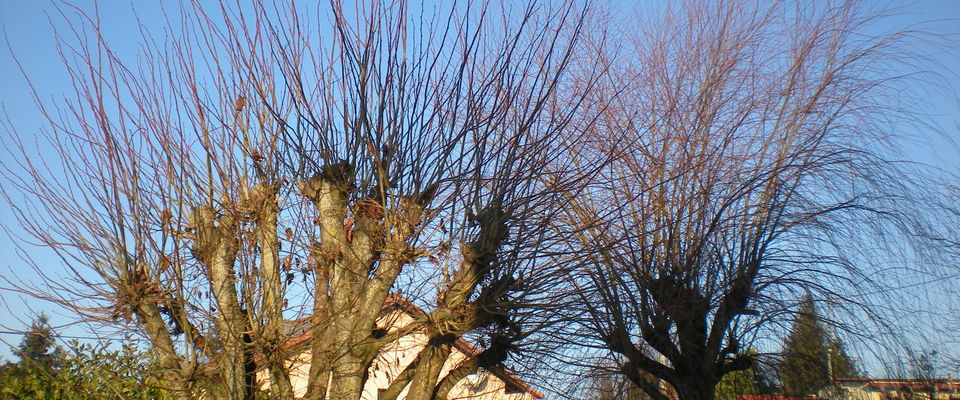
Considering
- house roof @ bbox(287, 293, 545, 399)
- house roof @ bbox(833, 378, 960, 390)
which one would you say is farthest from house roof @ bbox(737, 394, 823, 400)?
house roof @ bbox(287, 293, 545, 399)

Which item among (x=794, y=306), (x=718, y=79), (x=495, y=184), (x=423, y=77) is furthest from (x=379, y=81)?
(x=794, y=306)

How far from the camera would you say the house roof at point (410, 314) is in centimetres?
573

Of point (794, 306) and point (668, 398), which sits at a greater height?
point (794, 306)

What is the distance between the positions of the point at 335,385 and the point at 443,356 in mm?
993

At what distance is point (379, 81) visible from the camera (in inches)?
231

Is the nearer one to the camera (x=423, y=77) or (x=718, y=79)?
(x=423, y=77)

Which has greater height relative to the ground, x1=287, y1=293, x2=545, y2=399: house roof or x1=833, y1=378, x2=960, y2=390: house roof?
x1=287, y1=293, x2=545, y2=399: house roof

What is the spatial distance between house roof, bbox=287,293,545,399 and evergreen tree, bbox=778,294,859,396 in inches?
99.4

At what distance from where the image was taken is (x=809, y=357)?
26.3ft

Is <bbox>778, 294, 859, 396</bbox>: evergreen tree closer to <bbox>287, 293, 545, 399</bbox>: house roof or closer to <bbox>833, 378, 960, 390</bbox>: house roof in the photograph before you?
<bbox>833, 378, 960, 390</bbox>: house roof

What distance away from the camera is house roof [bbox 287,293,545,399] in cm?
573

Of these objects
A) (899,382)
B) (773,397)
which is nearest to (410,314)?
(773,397)

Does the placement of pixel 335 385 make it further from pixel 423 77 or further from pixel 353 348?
pixel 423 77

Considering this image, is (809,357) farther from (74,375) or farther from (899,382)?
(74,375)
